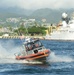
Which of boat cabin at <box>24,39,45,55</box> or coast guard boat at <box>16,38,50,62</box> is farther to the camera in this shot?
boat cabin at <box>24,39,45,55</box>

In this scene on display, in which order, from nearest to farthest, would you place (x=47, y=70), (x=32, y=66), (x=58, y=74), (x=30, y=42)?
(x=58, y=74) < (x=47, y=70) < (x=32, y=66) < (x=30, y=42)

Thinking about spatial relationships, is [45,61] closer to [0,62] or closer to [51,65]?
[51,65]

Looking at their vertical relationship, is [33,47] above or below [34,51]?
above

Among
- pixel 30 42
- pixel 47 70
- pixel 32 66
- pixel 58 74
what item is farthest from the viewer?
pixel 30 42

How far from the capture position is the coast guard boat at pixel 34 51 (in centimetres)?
5175

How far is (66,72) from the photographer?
143 ft

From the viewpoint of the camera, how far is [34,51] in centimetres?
5225

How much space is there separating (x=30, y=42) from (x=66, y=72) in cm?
1012

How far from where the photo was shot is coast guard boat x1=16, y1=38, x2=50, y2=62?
170 feet

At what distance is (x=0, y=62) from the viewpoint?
54188 millimetres

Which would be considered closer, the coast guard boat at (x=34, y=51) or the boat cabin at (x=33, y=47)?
the coast guard boat at (x=34, y=51)

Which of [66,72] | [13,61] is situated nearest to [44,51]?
[13,61]

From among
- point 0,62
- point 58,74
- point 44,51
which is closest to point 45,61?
point 44,51

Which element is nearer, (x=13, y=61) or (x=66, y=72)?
(x=66, y=72)
